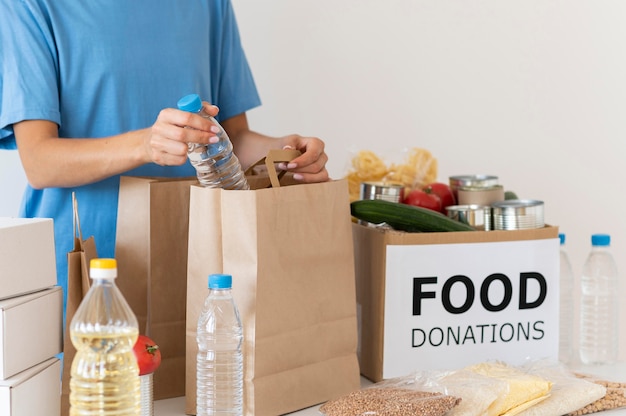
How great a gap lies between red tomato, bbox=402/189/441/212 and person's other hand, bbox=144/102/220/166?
603mm

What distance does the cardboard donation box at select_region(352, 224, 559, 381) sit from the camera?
4.77ft

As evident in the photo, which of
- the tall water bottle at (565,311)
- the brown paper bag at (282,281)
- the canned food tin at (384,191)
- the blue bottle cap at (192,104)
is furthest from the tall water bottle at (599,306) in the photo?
the blue bottle cap at (192,104)

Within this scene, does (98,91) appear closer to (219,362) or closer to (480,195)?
(219,362)

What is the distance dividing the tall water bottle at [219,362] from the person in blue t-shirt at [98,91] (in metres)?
0.31

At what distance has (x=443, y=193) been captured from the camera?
5.82 feet

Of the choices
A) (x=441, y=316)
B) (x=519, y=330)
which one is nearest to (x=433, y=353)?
(x=441, y=316)

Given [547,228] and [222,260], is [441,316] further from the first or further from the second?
[222,260]

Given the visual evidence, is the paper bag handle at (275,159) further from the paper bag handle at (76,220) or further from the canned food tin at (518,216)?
the canned food tin at (518,216)

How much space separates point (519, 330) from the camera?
1.54m

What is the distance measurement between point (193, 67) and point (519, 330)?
0.83 m

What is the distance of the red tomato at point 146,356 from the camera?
1.15 meters

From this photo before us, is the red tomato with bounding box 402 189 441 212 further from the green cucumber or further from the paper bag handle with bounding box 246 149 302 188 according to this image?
the paper bag handle with bounding box 246 149 302 188

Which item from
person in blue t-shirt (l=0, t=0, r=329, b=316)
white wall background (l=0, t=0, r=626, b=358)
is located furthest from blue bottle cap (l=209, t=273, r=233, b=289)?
white wall background (l=0, t=0, r=626, b=358)

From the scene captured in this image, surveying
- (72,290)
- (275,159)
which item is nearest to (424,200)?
(275,159)
